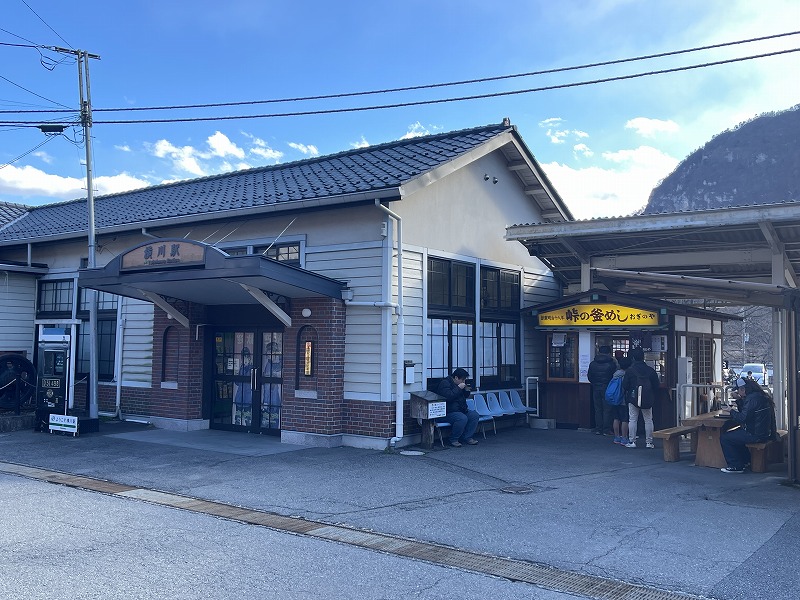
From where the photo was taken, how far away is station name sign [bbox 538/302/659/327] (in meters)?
14.4

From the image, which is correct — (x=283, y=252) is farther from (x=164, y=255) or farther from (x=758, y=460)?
(x=758, y=460)

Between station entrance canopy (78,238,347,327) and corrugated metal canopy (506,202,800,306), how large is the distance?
483 centimetres

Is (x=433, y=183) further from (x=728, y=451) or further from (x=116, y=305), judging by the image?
(x=116, y=305)

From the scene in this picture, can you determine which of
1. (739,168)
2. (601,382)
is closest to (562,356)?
(601,382)

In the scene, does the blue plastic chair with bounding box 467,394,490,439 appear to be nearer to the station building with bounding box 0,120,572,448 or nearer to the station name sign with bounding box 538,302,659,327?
the station building with bounding box 0,120,572,448

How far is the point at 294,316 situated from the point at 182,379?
3151mm

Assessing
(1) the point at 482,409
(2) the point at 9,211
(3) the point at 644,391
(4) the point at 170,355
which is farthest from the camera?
(2) the point at 9,211

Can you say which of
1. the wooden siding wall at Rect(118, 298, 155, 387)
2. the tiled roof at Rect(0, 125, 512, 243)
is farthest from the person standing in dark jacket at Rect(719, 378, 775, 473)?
the wooden siding wall at Rect(118, 298, 155, 387)

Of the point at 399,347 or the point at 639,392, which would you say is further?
the point at 639,392

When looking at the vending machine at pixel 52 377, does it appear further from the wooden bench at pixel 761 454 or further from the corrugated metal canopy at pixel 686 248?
the wooden bench at pixel 761 454

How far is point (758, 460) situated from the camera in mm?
10445

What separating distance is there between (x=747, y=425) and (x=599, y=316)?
4.88 m

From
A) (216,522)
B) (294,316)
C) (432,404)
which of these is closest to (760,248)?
(432,404)

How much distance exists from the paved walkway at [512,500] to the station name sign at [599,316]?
2.67m
